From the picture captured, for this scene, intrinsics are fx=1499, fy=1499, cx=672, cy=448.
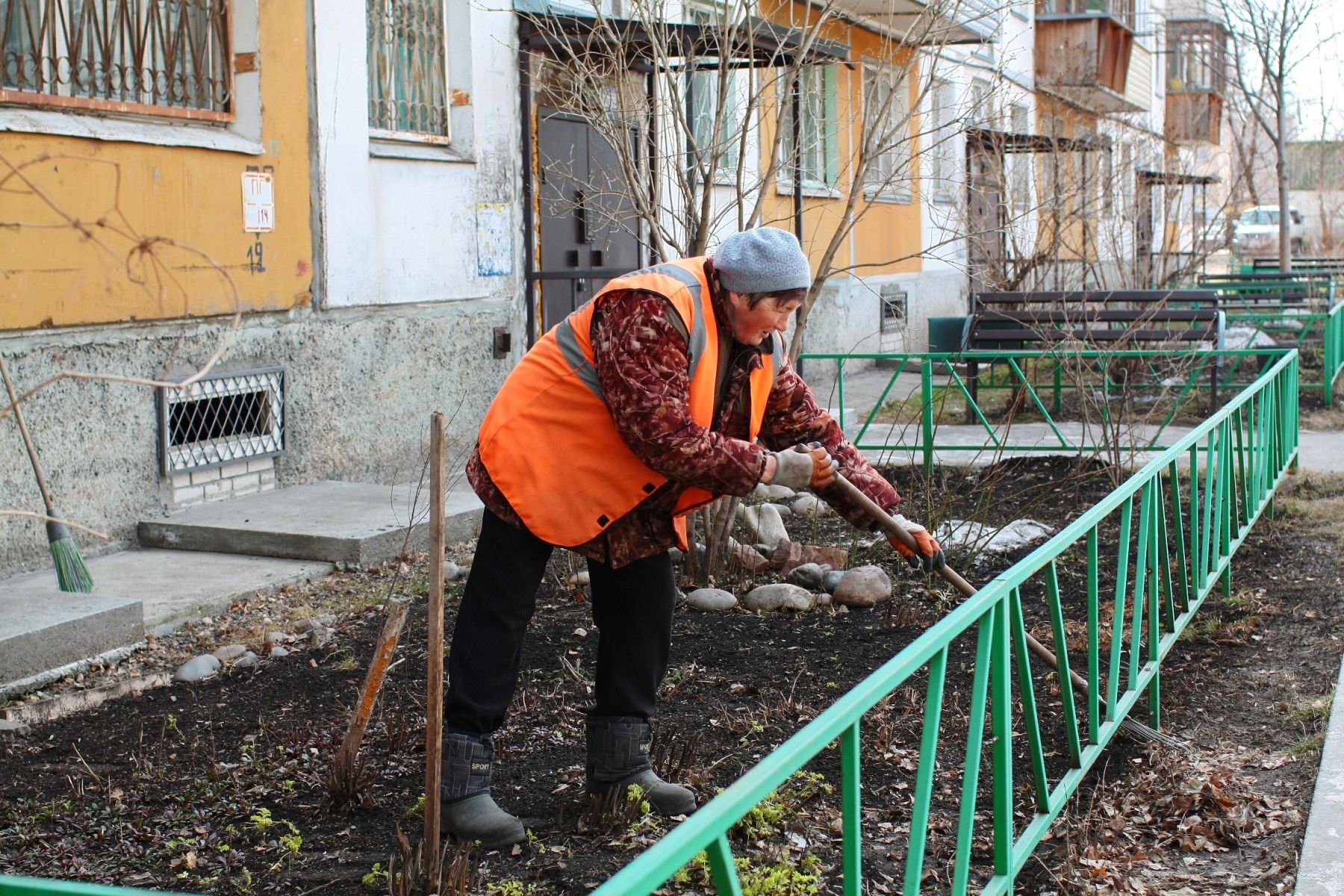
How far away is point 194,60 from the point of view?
22.2ft

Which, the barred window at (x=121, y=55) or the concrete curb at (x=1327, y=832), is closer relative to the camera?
the concrete curb at (x=1327, y=832)

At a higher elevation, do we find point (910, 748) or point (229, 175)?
point (229, 175)

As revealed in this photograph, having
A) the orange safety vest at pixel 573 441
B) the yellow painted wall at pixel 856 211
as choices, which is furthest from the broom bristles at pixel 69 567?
the yellow painted wall at pixel 856 211

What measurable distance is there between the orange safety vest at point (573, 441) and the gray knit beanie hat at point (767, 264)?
10cm

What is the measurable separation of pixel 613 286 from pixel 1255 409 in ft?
13.3

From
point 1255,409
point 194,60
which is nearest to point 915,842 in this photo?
point 1255,409

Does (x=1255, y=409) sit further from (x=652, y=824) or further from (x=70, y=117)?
(x=70, y=117)

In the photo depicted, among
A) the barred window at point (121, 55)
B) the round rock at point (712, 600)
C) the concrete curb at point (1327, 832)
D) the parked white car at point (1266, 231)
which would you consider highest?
the parked white car at point (1266, 231)

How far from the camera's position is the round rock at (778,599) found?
17.4 feet

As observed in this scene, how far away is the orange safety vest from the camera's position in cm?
311

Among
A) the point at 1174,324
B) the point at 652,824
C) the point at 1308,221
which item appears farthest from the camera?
the point at 1308,221

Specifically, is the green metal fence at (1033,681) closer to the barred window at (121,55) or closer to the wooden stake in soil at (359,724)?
the wooden stake in soil at (359,724)

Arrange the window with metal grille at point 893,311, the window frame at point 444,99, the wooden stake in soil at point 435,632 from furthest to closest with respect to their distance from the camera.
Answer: the window with metal grille at point 893,311 → the window frame at point 444,99 → the wooden stake in soil at point 435,632

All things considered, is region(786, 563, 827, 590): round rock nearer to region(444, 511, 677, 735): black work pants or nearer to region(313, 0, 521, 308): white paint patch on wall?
region(444, 511, 677, 735): black work pants
